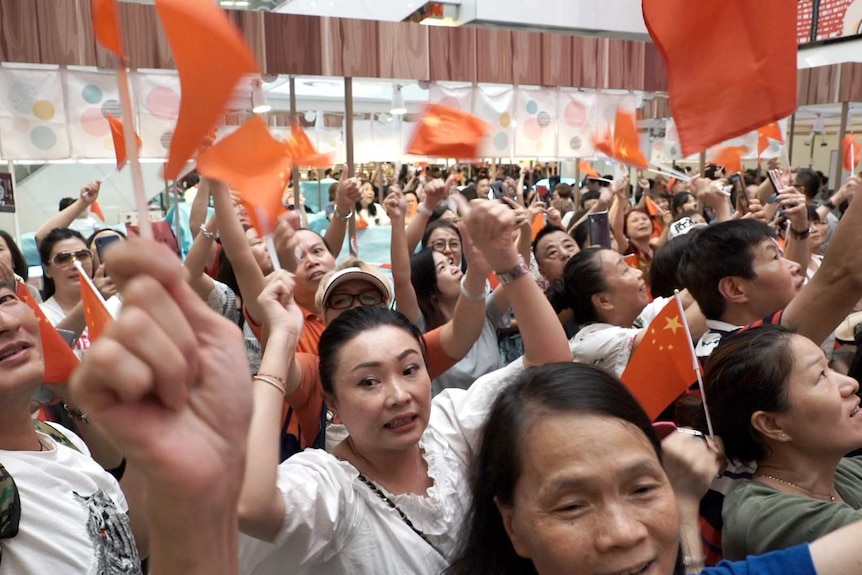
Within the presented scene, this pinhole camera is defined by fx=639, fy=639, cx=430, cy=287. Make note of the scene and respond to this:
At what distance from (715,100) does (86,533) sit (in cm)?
179

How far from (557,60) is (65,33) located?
3.76 metres

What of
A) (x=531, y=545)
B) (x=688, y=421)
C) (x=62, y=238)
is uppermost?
(x=62, y=238)

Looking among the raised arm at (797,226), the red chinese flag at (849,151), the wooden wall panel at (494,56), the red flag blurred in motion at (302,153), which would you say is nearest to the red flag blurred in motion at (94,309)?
the red flag blurred in motion at (302,153)

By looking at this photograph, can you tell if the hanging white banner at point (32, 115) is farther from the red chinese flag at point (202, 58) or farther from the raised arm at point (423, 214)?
the red chinese flag at point (202, 58)

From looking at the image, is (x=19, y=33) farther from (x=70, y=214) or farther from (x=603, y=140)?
(x=603, y=140)

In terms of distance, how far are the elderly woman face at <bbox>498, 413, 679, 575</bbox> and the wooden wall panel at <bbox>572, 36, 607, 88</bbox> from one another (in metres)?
5.22

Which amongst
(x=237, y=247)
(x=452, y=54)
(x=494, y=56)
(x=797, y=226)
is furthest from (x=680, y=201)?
(x=237, y=247)

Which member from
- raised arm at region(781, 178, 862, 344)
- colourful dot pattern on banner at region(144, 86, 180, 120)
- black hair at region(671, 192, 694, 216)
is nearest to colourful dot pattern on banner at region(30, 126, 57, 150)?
colourful dot pattern on banner at region(144, 86, 180, 120)

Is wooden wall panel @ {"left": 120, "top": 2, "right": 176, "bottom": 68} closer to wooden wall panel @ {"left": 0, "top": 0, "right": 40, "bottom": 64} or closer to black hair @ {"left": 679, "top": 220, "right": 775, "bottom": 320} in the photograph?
wooden wall panel @ {"left": 0, "top": 0, "right": 40, "bottom": 64}

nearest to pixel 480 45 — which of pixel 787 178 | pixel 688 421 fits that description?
pixel 787 178

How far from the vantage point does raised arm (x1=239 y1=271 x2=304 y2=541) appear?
3.38ft

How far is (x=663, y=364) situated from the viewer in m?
1.72

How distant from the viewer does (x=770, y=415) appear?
134cm

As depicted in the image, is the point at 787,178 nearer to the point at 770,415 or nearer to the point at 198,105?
the point at 770,415
